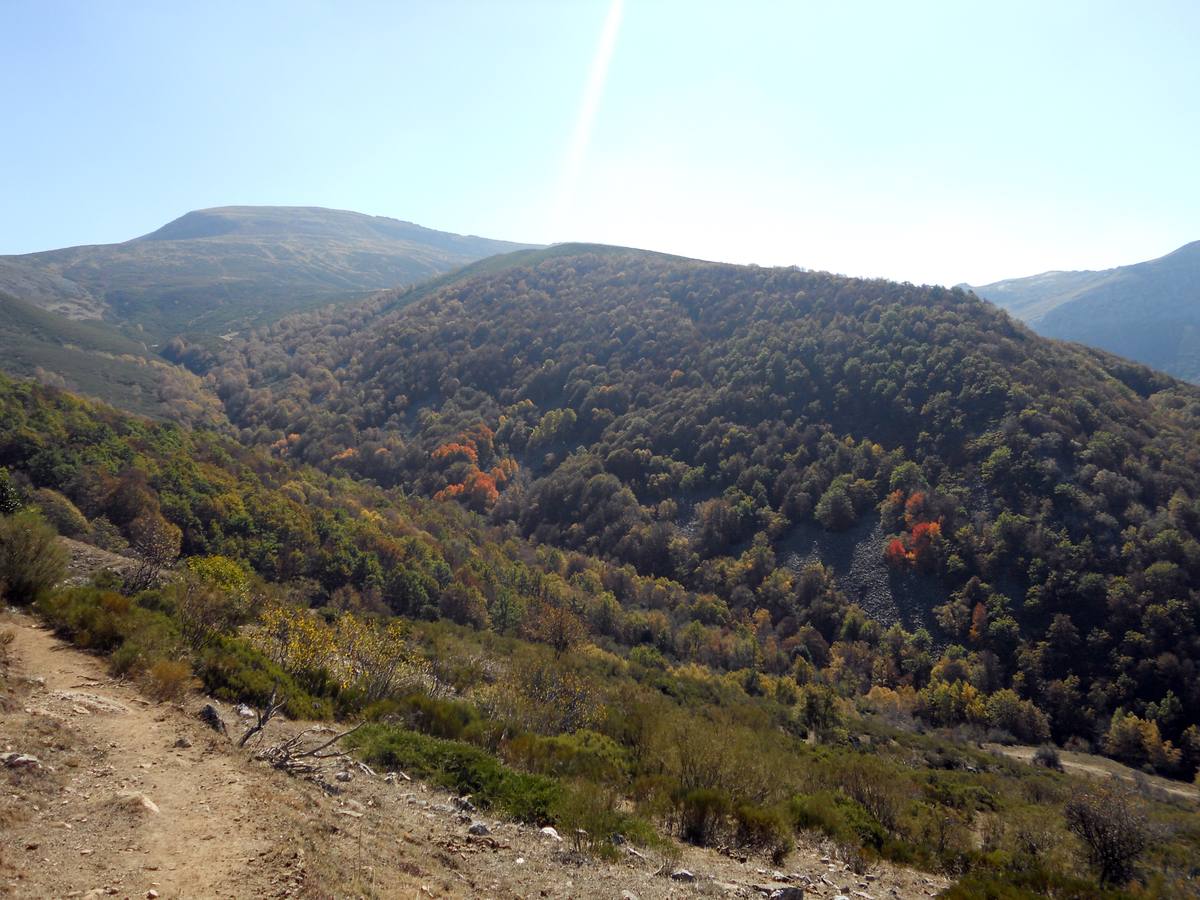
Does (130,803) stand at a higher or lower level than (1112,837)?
higher

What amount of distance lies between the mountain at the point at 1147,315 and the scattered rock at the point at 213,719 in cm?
19338

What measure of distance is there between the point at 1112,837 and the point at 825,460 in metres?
50.4

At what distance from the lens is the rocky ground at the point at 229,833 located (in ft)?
19.3

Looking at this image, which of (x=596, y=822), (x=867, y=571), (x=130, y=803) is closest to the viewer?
(x=130, y=803)

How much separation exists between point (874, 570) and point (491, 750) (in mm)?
45005

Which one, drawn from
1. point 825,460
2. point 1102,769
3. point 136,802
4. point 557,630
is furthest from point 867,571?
point 136,802

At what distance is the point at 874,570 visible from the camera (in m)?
50.8

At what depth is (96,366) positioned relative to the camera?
79.6 meters

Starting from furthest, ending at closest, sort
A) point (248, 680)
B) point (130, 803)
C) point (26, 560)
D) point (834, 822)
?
point (26, 560) < point (248, 680) < point (834, 822) < point (130, 803)

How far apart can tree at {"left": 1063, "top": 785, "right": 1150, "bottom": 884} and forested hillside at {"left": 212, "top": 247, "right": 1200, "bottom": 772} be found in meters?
27.2

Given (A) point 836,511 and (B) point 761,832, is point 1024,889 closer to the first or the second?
(B) point 761,832

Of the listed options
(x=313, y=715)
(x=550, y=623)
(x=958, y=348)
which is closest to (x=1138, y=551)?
(x=958, y=348)

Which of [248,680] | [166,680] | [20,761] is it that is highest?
[20,761]

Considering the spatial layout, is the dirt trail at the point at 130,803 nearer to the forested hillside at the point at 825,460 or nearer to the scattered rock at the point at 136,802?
the scattered rock at the point at 136,802
